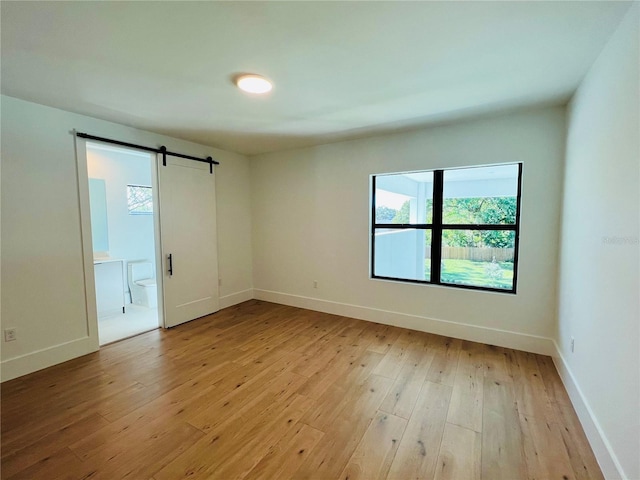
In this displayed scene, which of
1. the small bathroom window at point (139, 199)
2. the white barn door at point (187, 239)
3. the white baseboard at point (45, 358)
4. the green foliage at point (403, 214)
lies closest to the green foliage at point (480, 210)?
the green foliage at point (403, 214)

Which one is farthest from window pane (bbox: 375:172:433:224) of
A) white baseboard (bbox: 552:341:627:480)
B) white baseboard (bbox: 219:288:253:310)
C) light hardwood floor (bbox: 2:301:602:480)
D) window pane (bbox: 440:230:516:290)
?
white baseboard (bbox: 219:288:253:310)

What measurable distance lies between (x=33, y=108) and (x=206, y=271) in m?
2.53

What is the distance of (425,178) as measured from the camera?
355 centimetres

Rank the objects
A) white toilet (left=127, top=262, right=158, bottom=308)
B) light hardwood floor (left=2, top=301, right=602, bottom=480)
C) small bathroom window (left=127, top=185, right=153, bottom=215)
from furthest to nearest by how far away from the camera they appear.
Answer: small bathroom window (left=127, top=185, right=153, bottom=215), white toilet (left=127, top=262, right=158, bottom=308), light hardwood floor (left=2, top=301, right=602, bottom=480)

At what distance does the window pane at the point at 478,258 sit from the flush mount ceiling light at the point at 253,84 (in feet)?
8.36

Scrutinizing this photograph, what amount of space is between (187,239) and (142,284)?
1.52 m

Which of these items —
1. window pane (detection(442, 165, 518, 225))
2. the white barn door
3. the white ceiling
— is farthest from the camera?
the white barn door

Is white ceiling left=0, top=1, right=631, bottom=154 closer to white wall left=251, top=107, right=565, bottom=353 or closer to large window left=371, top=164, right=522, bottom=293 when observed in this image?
white wall left=251, top=107, right=565, bottom=353

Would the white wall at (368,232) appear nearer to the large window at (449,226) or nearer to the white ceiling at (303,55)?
the large window at (449,226)

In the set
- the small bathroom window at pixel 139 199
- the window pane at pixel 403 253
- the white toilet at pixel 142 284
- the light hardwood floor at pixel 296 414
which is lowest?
the light hardwood floor at pixel 296 414

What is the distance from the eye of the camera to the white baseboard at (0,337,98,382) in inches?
99.1

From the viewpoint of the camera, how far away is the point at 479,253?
3.28 meters

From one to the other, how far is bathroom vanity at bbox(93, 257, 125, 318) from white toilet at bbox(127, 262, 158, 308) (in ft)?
1.24

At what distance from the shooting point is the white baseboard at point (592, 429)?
1465 millimetres
